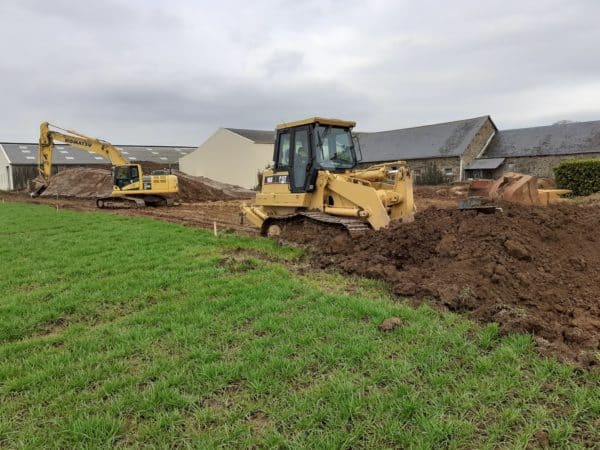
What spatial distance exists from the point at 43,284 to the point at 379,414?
19.5 ft

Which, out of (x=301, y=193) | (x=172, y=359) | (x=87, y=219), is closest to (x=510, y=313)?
(x=172, y=359)

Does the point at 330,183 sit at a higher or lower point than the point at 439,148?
lower

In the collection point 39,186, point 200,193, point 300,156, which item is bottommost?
point 200,193

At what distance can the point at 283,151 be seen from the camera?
10281mm

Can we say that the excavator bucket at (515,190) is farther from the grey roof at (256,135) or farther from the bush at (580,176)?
the grey roof at (256,135)

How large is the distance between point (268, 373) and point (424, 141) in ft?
125

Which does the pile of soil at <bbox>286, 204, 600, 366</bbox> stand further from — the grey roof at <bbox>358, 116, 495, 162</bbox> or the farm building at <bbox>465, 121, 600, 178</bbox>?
the grey roof at <bbox>358, 116, 495, 162</bbox>

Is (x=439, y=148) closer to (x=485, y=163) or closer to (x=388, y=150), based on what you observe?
(x=485, y=163)

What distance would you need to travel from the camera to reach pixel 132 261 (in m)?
8.31

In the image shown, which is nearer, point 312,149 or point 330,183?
point 330,183

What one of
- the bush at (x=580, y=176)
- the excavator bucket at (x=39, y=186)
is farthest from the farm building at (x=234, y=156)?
the bush at (x=580, y=176)

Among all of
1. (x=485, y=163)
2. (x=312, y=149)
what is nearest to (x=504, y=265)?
(x=312, y=149)

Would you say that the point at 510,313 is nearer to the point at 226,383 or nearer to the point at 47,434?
the point at 226,383

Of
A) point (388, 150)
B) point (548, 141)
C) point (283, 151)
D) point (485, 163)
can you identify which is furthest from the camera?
point (388, 150)
